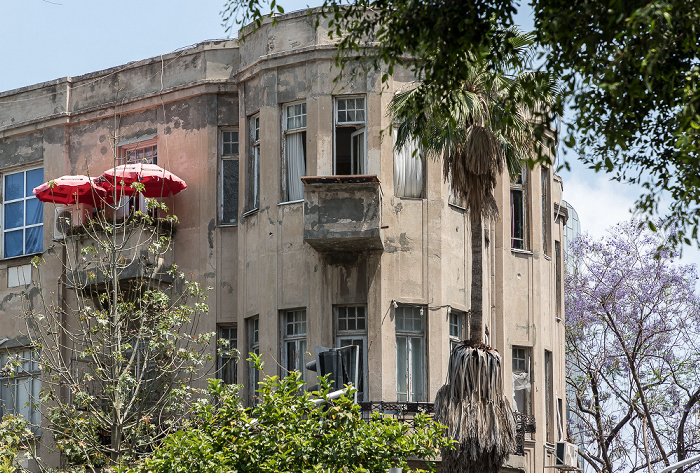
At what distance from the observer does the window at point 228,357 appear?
2628 cm

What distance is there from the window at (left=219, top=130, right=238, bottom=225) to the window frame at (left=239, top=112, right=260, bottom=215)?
87 cm

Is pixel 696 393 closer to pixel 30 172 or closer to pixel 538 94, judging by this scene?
pixel 30 172

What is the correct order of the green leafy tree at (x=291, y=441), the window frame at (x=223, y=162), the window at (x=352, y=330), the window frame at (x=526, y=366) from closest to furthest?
1. the green leafy tree at (x=291, y=441)
2. the window at (x=352, y=330)
3. the window frame at (x=223, y=162)
4. the window frame at (x=526, y=366)

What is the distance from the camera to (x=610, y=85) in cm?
1059

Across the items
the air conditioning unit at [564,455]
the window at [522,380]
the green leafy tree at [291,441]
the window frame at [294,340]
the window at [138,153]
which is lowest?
the air conditioning unit at [564,455]

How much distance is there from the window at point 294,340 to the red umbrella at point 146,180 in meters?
3.72

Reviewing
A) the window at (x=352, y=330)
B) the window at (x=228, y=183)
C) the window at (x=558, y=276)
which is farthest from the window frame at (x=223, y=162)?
the window at (x=558, y=276)

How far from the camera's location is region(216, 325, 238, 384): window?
26.3 meters

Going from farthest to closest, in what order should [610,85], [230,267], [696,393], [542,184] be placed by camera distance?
[696,393] → [542,184] → [230,267] → [610,85]

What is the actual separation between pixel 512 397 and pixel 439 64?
53.8 feet

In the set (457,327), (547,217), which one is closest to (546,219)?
(547,217)

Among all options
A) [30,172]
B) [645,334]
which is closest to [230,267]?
[30,172]

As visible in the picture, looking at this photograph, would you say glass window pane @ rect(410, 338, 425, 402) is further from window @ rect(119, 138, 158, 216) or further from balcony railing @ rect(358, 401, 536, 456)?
window @ rect(119, 138, 158, 216)

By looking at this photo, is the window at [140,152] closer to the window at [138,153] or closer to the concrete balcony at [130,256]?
the window at [138,153]
